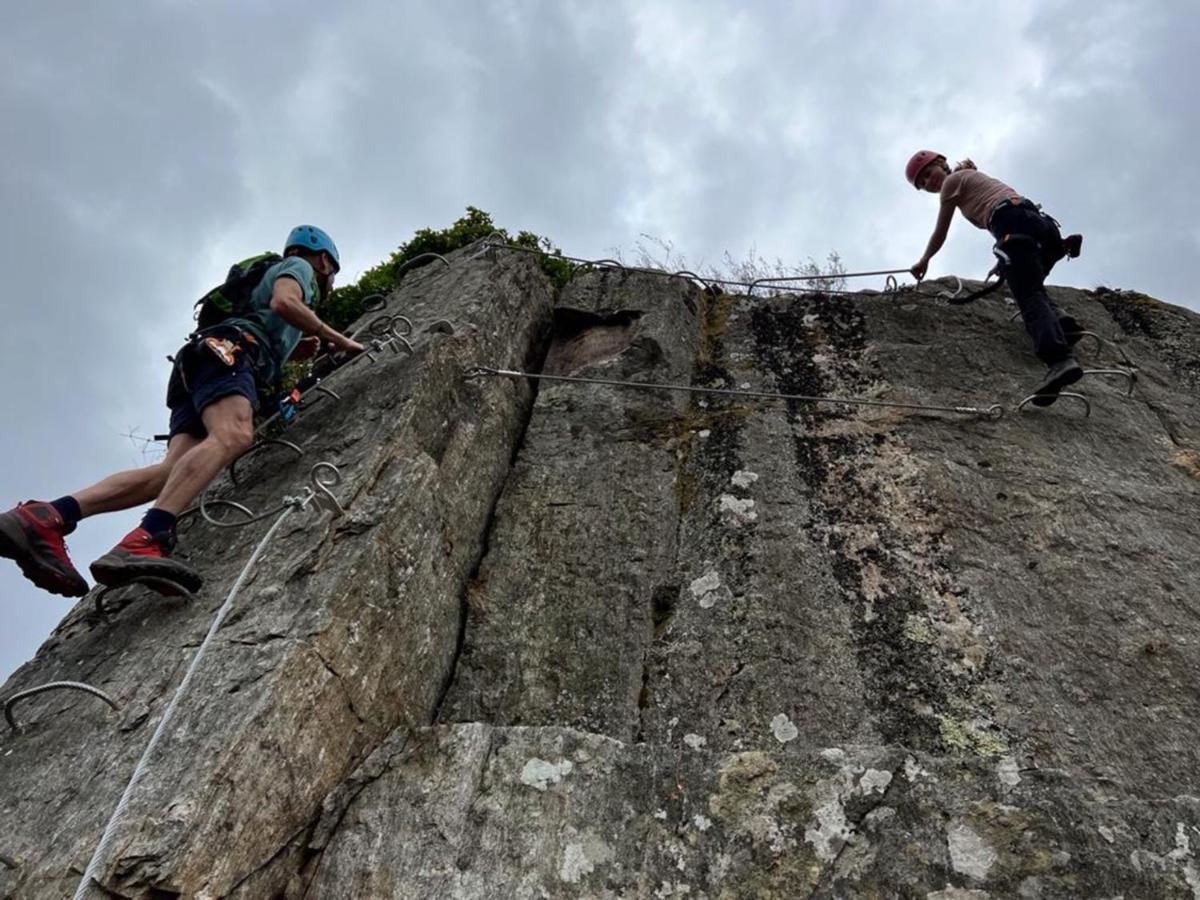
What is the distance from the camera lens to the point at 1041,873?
3.53 metres

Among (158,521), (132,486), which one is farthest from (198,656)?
(132,486)

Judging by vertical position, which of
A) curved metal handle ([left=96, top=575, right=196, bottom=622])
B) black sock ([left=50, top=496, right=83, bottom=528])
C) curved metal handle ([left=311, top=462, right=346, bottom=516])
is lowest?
curved metal handle ([left=96, top=575, right=196, bottom=622])

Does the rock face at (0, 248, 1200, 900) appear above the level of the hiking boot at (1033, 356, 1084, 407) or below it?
below

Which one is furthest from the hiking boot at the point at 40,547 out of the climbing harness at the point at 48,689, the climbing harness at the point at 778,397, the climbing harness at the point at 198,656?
the climbing harness at the point at 778,397

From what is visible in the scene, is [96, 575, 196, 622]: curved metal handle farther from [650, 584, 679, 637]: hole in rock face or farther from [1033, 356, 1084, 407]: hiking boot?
[1033, 356, 1084, 407]: hiking boot

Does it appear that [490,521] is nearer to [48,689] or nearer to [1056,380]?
[48,689]

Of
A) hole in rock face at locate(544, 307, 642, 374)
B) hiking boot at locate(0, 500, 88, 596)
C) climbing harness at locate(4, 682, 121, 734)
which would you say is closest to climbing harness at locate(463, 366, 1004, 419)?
hole in rock face at locate(544, 307, 642, 374)

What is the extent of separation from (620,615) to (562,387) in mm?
2472

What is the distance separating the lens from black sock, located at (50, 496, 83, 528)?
15.7 feet

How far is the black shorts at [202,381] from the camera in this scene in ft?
17.4

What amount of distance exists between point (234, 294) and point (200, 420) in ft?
2.86

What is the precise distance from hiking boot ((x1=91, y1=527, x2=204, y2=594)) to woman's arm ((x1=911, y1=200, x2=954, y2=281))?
6.56m

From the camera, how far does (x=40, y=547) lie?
15.2 ft

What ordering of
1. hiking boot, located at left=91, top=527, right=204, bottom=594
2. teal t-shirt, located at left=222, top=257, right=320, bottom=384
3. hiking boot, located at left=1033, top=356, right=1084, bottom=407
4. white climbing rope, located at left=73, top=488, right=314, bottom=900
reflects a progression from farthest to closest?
1. hiking boot, located at left=1033, top=356, right=1084, bottom=407
2. teal t-shirt, located at left=222, top=257, right=320, bottom=384
3. hiking boot, located at left=91, top=527, right=204, bottom=594
4. white climbing rope, located at left=73, top=488, right=314, bottom=900
